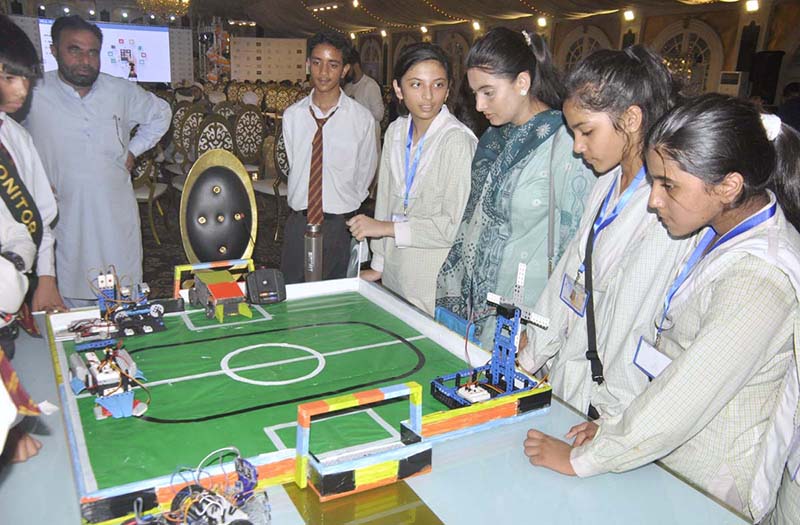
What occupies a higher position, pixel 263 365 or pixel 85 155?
pixel 85 155

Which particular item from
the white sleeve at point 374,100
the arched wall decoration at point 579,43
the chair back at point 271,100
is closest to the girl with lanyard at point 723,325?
the white sleeve at point 374,100

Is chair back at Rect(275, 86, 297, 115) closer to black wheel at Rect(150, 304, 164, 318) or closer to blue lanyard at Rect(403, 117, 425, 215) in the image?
blue lanyard at Rect(403, 117, 425, 215)

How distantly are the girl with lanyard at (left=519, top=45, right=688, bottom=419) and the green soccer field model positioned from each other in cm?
32

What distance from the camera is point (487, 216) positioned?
193 centimetres

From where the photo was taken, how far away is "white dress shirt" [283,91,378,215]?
2822 mm

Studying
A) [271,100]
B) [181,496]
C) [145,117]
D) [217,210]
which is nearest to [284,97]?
[271,100]

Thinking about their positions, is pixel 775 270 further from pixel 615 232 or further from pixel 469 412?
pixel 469 412

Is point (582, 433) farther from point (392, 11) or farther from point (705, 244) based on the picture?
point (392, 11)

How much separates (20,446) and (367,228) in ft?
3.75

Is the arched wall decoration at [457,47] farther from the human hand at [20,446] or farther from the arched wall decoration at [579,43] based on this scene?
the human hand at [20,446]

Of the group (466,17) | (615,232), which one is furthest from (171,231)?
(466,17)

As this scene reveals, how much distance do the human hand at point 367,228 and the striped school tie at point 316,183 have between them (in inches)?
26.2

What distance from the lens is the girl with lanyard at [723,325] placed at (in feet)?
3.42

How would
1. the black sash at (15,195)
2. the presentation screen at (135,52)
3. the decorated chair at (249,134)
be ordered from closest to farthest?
1. the black sash at (15,195)
2. the decorated chair at (249,134)
3. the presentation screen at (135,52)
